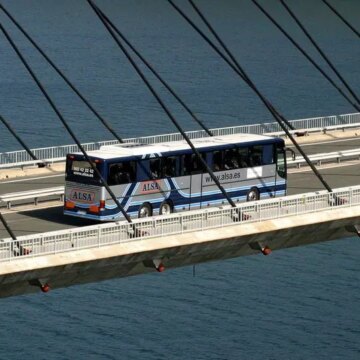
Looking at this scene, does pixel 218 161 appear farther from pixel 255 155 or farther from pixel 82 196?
pixel 82 196

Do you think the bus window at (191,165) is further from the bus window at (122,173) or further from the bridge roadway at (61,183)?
the bridge roadway at (61,183)

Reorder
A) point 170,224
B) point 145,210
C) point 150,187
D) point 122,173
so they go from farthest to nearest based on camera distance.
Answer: point 150,187 → point 145,210 → point 122,173 → point 170,224

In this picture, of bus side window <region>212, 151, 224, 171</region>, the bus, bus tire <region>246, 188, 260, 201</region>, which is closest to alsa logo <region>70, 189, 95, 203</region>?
the bus

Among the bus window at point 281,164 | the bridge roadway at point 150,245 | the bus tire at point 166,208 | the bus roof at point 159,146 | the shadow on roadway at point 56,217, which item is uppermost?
the bus roof at point 159,146

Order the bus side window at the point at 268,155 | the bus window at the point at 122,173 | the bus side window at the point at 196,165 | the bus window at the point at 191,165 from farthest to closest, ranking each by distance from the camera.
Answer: the bus side window at the point at 268,155 < the bus side window at the point at 196,165 < the bus window at the point at 191,165 < the bus window at the point at 122,173

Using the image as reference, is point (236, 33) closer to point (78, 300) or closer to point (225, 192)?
point (78, 300)

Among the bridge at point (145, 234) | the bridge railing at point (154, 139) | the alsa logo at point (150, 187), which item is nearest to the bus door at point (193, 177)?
the alsa logo at point (150, 187)

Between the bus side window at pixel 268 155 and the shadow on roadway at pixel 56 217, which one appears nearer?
the shadow on roadway at pixel 56 217

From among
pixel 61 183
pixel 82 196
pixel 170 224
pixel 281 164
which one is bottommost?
pixel 170 224

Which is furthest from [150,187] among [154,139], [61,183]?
[154,139]
